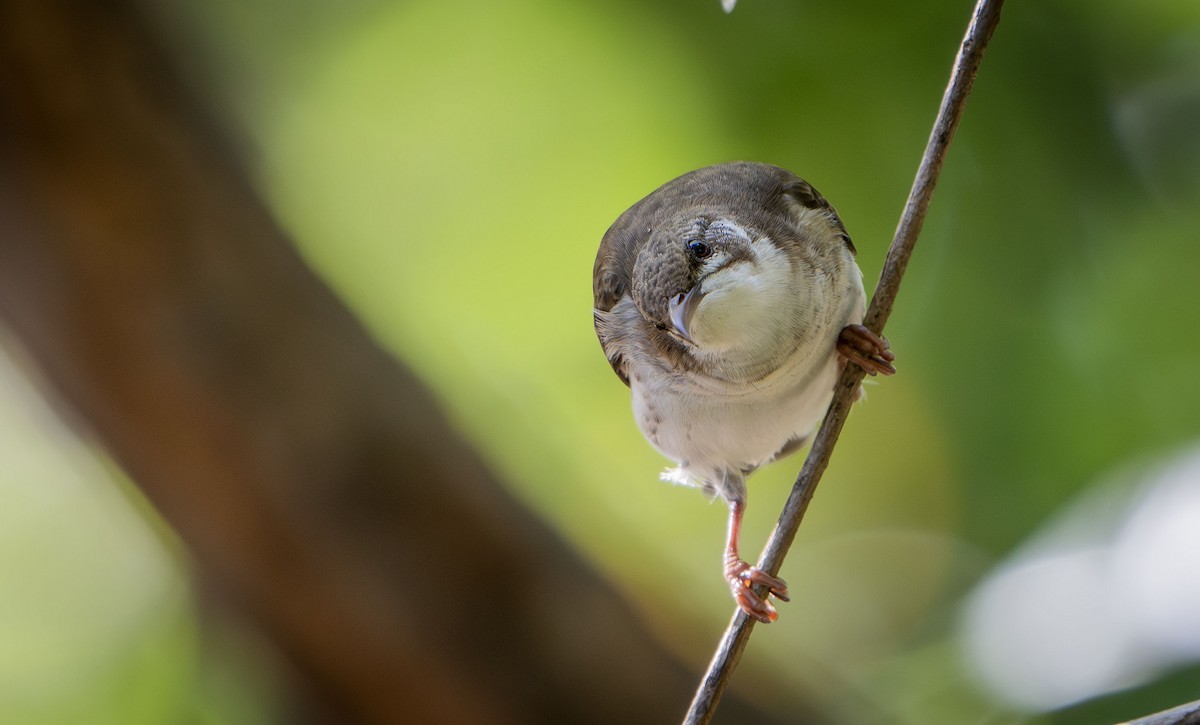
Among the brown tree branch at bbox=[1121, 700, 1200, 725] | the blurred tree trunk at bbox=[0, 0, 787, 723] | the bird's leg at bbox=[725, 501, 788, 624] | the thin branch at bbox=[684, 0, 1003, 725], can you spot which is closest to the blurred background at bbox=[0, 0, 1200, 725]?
the blurred tree trunk at bbox=[0, 0, 787, 723]

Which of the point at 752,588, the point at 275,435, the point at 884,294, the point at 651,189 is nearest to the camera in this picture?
the point at 884,294

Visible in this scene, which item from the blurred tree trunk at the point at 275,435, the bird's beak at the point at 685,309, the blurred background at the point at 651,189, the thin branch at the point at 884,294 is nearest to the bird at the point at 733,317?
the bird's beak at the point at 685,309

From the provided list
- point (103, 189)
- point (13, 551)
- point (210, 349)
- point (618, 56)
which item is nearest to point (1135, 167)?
point (618, 56)

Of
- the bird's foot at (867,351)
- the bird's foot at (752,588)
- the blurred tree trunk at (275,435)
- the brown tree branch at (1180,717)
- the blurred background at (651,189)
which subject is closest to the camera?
the brown tree branch at (1180,717)

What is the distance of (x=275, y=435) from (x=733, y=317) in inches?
81.3

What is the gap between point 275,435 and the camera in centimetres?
340

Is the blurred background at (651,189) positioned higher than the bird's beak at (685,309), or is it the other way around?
the blurred background at (651,189)

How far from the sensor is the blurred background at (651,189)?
380 cm

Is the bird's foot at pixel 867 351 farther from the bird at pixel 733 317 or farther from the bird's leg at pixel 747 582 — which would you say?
the bird's leg at pixel 747 582

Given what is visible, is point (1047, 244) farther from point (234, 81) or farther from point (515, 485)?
point (234, 81)

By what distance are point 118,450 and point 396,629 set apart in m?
1.17

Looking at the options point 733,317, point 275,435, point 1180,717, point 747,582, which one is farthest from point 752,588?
point 275,435

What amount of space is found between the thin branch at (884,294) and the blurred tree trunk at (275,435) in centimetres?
211

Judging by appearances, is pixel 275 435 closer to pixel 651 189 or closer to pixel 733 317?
pixel 651 189
